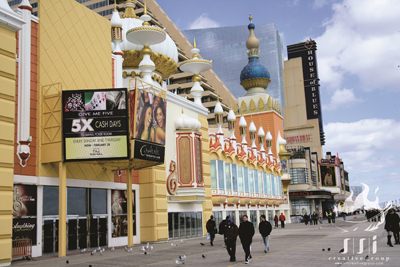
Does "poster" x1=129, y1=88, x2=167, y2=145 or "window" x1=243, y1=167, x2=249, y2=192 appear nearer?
"poster" x1=129, y1=88, x2=167, y2=145

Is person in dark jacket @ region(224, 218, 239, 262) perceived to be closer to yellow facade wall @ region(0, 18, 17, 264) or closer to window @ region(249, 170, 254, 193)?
yellow facade wall @ region(0, 18, 17, 264)

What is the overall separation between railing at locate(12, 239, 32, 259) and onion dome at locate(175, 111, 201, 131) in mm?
13376

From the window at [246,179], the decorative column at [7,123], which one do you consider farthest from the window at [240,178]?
the decorative column at [7,123]

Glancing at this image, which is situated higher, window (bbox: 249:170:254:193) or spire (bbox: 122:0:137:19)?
spire (bbox: 122:0:137:19)

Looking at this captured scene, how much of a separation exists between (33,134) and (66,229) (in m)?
4.79

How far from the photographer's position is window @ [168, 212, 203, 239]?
28.3 metres

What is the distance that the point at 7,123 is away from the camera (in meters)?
16.9

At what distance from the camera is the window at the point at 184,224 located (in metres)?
28.3

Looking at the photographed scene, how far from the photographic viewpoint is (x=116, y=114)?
20.8 m

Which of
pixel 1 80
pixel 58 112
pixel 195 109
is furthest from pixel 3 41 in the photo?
pixel 195 109

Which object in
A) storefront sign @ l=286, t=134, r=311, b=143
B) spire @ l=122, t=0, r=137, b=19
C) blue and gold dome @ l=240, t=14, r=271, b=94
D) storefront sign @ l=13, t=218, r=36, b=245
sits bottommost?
storefront sign @ l=13, t=218, r=36, b=245

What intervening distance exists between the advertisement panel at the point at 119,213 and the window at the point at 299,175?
52369mm

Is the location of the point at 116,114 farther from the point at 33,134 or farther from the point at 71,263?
Result: the point at 71,263

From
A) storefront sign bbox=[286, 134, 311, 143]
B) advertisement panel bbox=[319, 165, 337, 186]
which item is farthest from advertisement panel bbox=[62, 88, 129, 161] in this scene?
storefront sign bbox=[286, 134, 311, 143]
